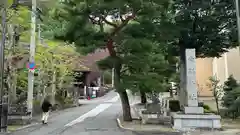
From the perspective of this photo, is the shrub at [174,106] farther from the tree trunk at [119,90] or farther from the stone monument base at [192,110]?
the stone monument base at [192,110]

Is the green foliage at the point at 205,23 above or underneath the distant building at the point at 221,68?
above

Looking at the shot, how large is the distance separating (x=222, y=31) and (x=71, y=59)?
14.2 m

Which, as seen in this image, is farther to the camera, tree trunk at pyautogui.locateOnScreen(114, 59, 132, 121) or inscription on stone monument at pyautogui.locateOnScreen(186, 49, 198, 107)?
tree trunk at pyautogui.locateOnScreen(114, 59, 132, 121)

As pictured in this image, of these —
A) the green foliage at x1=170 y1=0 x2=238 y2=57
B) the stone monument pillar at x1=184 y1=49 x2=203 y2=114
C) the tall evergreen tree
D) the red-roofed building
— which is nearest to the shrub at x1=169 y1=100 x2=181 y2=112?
the green foliage at x1=170 y1=0 x2=238 y2=57

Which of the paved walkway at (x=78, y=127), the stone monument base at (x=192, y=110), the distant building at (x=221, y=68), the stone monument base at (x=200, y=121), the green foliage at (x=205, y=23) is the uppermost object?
the green foliage at (x=205, y=23)

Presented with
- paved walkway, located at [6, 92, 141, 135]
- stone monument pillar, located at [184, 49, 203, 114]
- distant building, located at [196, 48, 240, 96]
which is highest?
distant building, located at [196, 48, 240, 96]

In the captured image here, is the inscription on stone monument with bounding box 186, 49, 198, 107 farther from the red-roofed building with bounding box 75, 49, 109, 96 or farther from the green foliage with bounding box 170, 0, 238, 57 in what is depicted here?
the red-roofed building with bounding box 75, 49, 109, 96

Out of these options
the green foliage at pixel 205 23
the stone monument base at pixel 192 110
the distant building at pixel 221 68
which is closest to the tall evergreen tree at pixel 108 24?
the green foliage at pixel 205 23

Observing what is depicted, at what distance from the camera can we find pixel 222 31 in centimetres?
1900

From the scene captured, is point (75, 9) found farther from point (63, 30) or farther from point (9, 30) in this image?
point (9, 30)

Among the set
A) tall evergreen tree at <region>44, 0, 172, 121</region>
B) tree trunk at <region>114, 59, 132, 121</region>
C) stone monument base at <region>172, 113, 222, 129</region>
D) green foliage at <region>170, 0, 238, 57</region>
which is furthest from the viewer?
green foliage at <region>170, 0, 238, 57</region>

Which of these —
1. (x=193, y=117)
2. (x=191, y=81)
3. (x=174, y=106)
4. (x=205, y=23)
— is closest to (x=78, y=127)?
(x=193, y=117)

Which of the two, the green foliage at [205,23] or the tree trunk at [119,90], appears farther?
the green foliage at [205,23]

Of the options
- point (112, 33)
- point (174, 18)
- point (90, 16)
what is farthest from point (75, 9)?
point (174, 18)
